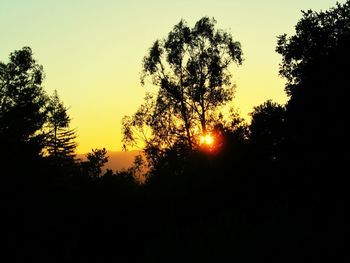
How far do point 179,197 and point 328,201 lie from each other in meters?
7.54

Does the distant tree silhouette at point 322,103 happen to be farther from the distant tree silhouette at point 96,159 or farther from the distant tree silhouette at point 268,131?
the distant tree silhouette at point 96,159

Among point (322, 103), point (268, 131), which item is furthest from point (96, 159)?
point (322, 103)

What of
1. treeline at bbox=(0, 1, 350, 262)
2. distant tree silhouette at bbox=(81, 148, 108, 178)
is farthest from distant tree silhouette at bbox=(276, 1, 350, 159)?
distant tree silhouette at bbox=(81, 148, 108, 178)

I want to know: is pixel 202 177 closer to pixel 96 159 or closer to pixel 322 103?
pixel 322 103

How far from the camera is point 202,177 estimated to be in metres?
23.9

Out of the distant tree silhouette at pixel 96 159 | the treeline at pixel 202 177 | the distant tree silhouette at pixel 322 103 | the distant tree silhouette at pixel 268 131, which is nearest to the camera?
the treeline at pixel 202 177

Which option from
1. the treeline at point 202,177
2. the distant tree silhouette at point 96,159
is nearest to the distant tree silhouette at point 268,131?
the treeline at point 202,177

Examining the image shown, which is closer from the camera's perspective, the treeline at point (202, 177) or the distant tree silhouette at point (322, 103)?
the treeline at point (202, 177)

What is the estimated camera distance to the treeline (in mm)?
12109

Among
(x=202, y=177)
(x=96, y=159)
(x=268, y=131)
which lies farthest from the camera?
(x=96, y=159)

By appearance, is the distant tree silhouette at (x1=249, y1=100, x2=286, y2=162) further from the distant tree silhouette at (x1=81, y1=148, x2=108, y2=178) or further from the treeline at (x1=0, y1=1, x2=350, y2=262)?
the distant tree silhouette at (x1=81, y1=148, x2=108, y2=178)

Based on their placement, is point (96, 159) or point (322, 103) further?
point (96, 159)

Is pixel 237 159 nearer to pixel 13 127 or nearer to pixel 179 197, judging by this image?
pixel 179 197

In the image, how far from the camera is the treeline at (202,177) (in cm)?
1211
